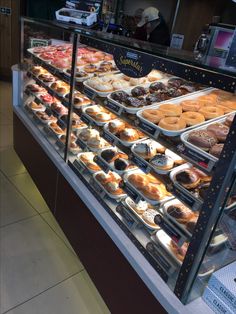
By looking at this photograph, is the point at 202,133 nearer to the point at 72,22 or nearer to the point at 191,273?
the point at 191,273

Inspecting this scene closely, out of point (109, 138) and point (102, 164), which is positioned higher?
point (109, 138)

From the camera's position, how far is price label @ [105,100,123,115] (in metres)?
1.45

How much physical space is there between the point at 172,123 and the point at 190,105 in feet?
0.54

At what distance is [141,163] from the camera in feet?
4.43

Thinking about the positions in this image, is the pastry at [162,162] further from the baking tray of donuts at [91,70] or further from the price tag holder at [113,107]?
the baking tray of donuts at [91,70]

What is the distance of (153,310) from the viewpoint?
46.2 inches

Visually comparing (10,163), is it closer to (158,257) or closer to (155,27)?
(158,257)

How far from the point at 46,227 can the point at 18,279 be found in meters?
0.48

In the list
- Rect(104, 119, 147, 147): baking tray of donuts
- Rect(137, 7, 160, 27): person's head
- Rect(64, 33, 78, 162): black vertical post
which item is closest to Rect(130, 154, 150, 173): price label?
Rect(104, 119, 147, 147): baking tray of donuts

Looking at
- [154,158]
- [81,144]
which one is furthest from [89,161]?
[154,158]

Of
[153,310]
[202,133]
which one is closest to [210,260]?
[153,310]

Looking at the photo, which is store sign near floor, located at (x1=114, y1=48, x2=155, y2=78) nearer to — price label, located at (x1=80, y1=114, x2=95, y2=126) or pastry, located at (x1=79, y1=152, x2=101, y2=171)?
price label, located at (x1=80, y1=114, x2=95, y2=126)

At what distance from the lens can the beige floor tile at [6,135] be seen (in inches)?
129

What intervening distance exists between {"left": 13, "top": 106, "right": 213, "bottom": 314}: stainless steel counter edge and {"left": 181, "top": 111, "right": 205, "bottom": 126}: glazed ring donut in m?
0.63
